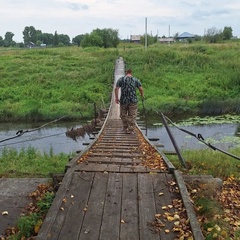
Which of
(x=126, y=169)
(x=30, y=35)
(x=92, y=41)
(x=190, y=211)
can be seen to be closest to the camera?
(x=190, y=211)

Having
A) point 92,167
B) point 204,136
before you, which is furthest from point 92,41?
point 92,167

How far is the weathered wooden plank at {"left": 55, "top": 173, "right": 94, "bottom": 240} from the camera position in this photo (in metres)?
3.88

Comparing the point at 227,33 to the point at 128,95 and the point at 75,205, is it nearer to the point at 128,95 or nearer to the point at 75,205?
the point at 128,95

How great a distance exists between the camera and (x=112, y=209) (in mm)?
4391

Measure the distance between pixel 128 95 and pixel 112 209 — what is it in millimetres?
6341

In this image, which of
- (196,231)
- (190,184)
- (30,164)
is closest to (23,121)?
(30,164)

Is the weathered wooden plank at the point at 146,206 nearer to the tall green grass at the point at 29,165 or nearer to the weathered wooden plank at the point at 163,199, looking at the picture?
the weathered wooden plank at the point at 163,199

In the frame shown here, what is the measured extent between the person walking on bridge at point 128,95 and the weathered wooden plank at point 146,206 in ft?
17.2

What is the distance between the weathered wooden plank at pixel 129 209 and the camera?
152 inches

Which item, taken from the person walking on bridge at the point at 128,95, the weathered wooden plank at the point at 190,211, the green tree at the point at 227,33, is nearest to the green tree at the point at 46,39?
the green tree at the point at 227,33

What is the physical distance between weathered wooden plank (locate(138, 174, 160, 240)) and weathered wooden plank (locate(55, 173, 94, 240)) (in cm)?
72

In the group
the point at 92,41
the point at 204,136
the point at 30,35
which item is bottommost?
the point at 204,136

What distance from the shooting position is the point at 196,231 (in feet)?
12.4

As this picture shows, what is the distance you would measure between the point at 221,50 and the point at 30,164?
3732 centimetres
